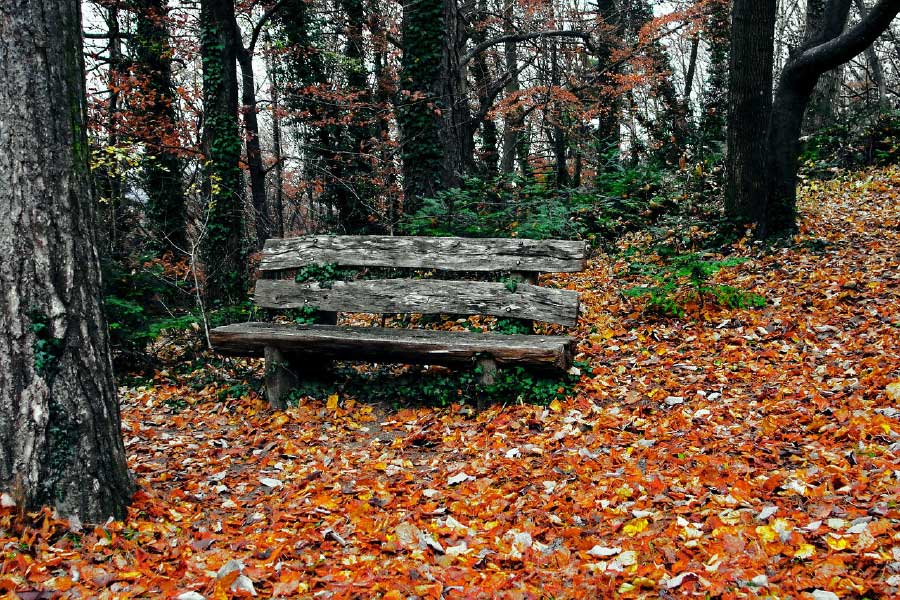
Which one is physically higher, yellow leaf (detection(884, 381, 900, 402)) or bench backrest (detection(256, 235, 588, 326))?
bench backrest (detection(256, 235, 588, 326))

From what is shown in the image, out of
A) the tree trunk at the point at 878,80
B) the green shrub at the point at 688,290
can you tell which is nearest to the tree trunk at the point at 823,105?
the tree trunk at the point at 878,80

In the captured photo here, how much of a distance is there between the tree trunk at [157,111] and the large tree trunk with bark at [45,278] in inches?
302

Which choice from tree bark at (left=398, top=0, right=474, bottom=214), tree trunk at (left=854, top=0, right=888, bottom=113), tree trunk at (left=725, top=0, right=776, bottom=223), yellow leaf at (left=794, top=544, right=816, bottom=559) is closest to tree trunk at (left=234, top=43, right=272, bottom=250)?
tree bark at (left=398, top=0, right=474, bottom=214)

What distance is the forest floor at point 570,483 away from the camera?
2775 millimetres

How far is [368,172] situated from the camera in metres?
12.1

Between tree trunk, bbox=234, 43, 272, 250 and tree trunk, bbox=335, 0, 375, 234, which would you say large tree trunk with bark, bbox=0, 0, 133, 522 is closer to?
tree trunk, bbox=335, 0, 375, 234

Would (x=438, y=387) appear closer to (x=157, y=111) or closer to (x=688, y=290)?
(x=688, y=290)

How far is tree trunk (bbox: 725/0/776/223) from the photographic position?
7.86m

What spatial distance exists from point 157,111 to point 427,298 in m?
7.94

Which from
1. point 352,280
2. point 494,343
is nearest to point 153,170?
point 352,280

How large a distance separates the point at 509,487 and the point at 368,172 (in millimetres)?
9147

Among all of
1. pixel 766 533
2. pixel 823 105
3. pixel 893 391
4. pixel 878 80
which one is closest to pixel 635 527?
pixel 766 533

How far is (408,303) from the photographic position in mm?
5742

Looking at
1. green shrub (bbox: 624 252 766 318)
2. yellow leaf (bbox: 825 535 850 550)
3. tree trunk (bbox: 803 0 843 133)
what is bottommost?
yellow leaf (bbox: 825 535 850 550)
